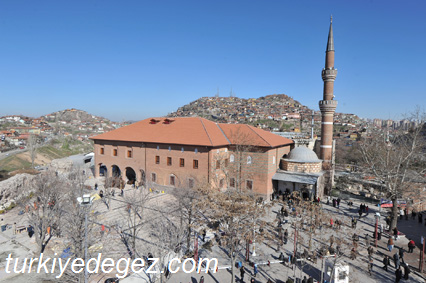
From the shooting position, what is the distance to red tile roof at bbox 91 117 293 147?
99.1 ft

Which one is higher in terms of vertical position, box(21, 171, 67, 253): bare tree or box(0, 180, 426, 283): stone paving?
box(21, 171, 67, 253): bare tree

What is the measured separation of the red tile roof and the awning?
378 cm

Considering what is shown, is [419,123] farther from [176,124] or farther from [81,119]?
[81,119]

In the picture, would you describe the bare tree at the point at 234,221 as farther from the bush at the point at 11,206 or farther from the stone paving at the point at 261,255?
the bush at the point at 11,206

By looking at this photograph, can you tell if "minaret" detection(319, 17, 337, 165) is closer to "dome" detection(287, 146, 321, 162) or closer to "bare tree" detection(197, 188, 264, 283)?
"dome" detection(287, 146, 321, 162)

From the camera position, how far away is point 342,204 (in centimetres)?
2989

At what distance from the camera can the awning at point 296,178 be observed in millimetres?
28609

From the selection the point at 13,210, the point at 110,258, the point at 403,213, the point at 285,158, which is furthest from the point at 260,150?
the point at 13,210

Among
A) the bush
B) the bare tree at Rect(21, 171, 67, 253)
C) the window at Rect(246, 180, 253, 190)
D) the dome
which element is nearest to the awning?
the dome

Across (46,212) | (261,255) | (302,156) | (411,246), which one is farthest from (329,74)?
(46,212)

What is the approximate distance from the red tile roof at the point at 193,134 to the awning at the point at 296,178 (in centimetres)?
378

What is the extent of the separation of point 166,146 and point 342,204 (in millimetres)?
22008

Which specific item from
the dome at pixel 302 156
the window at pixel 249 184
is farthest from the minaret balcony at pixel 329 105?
the window at pixel 249 184

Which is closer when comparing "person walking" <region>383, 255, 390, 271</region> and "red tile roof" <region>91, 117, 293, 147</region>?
"person walking" <region>383, 255, 390, 271</region>
